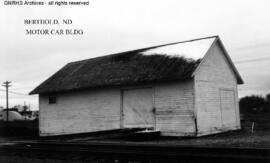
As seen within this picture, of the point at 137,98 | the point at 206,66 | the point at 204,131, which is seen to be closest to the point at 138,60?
the point at 137,98

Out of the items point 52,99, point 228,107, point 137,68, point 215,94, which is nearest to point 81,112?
point 52,99

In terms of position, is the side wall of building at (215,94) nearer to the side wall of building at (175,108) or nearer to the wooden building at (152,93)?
the wooden building at (152,93)

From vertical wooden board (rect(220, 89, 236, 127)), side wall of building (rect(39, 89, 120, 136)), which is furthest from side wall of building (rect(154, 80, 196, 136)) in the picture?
vertical wooden board (rect(220, 89, 236, 127))

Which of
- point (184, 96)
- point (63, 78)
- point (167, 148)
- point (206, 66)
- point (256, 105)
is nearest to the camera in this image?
point (167, 148)

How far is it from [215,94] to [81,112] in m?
8.52

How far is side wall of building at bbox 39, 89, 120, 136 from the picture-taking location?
19.1m

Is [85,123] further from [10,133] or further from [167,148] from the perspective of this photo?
[167,148]

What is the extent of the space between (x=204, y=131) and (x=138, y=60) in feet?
19.7

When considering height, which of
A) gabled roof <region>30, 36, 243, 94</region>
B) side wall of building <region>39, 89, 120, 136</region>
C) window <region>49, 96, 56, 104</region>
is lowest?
side wall of building <region>39, 89, 120, 136</region>

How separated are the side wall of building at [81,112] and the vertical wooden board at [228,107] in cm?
608

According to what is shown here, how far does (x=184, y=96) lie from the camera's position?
16.3m

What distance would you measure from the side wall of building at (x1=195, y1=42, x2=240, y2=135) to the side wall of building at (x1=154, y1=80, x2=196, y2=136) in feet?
1.30

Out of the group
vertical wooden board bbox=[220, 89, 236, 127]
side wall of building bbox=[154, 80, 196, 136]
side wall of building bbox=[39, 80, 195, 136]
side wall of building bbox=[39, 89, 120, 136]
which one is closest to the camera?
side wall of building bbox=[154, 80, 196, 136]

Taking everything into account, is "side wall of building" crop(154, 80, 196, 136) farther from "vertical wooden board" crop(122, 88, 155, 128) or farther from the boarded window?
the boarded window
